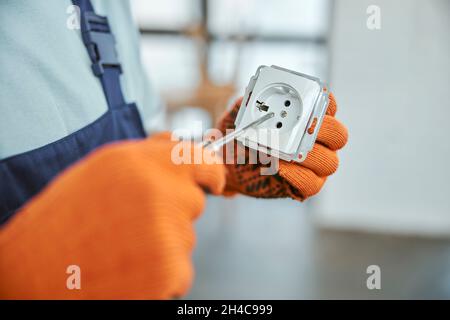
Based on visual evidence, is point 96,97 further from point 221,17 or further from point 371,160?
point 221,17

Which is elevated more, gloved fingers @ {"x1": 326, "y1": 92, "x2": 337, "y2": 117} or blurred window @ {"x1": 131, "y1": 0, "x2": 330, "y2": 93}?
blurred window @ {"x1": 131, "y1": 0, "x2": 330, "y2": 93}

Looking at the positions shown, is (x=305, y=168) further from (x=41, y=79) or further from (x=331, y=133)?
(x=41, y=79)

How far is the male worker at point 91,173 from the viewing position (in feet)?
0.57

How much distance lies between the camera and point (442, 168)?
95cm

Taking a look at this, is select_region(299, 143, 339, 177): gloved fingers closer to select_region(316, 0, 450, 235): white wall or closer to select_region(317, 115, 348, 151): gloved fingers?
select_region(317, 115, 348, 151): gloved fingers

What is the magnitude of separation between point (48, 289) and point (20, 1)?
192mm

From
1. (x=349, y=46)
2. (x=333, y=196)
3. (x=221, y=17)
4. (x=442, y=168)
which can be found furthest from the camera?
(x=221, y=17)

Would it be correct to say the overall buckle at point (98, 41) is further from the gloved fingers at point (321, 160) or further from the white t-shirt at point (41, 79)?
the gloved fingers at point (321, 160)

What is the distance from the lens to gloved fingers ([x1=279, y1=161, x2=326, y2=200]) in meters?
0.24

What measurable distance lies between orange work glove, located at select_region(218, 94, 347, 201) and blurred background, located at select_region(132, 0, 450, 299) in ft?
1.45

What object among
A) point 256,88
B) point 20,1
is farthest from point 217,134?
point 20,1

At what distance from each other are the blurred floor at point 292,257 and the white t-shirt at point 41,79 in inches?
23.8

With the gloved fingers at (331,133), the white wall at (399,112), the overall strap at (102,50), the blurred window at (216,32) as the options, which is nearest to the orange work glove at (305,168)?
the gloved fingers at (331,133)

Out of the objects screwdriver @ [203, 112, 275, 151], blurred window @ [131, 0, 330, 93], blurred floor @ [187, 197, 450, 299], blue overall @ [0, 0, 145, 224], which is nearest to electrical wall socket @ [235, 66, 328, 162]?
screwdriver @ [203, 112, 275, 151]
